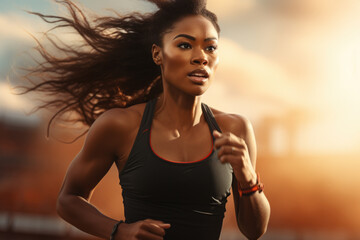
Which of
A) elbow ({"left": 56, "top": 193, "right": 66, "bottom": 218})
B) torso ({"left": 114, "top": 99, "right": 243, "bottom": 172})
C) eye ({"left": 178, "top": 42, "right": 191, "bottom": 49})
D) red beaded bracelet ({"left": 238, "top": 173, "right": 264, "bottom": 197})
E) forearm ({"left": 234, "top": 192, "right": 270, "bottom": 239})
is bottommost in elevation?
elbow ({"left": 56, "top": 193, "right": 66, "bottom": 218})

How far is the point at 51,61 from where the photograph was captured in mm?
3471

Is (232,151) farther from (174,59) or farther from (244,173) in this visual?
(174,59)

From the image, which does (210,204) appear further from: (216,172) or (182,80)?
(182,80)

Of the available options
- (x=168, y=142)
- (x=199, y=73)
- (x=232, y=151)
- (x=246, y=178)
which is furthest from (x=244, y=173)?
(x=199, y=73)

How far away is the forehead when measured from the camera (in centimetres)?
277

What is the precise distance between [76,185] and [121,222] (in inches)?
16.0

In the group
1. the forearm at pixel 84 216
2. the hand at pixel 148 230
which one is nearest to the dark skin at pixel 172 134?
the forearm at pixel 84 216

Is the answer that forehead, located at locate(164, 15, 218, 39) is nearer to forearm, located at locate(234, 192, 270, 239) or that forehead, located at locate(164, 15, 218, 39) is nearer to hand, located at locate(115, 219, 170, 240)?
forearm, located at locate(234, 192, 270, 239)

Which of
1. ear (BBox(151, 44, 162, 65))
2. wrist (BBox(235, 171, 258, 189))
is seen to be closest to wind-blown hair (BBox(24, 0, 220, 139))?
ear (BBox(151, 44, 162, 65))

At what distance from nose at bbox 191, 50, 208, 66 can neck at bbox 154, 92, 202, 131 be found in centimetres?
Result: 25

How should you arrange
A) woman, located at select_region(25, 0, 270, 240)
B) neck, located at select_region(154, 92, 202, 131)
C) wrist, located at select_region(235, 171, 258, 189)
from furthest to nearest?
neck, located at select_region(154, 92, 202, 131)
woman, located at select_region(25, 0, 270, 240)
wrist, located at select_region(235, 171, 258, 189)

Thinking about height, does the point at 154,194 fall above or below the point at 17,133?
below

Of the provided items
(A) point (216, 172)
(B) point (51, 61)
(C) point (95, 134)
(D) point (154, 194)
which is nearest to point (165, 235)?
(D) point (154, 194)

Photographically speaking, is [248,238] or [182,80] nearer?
[182,80]
